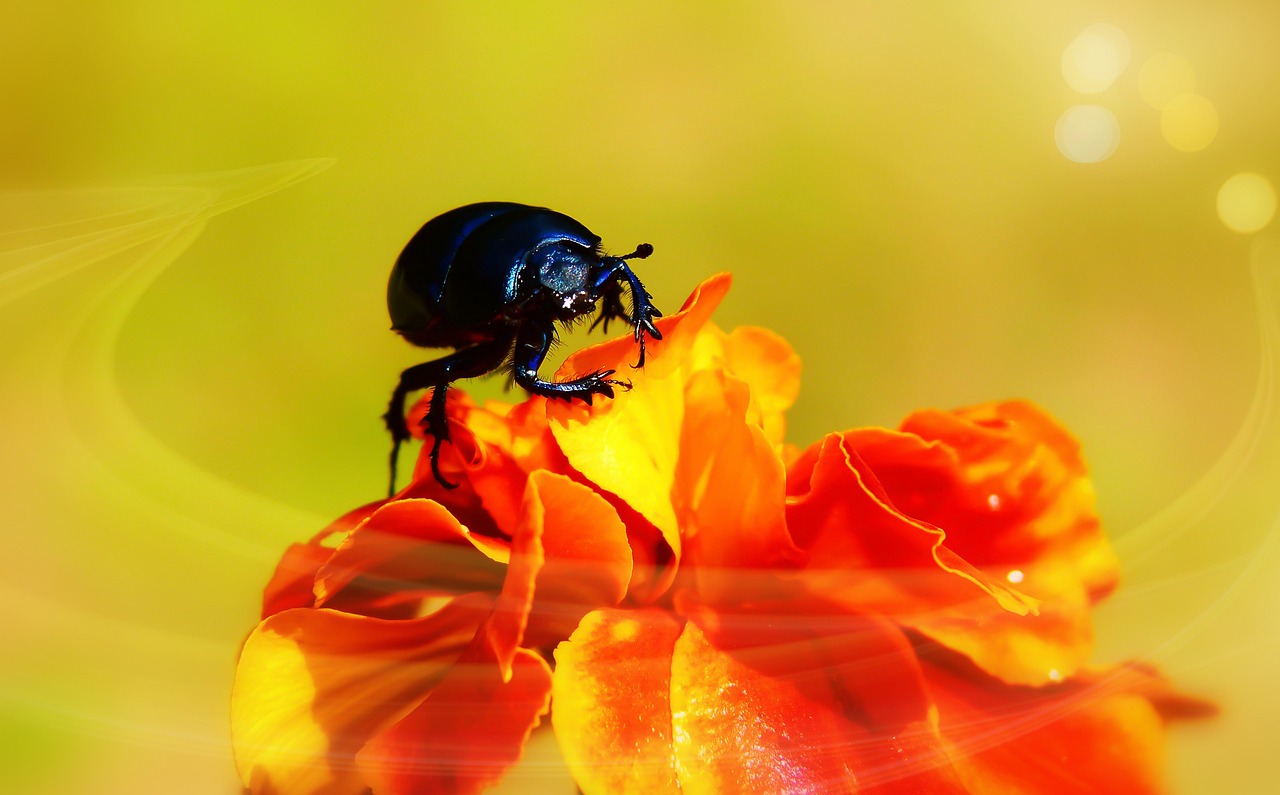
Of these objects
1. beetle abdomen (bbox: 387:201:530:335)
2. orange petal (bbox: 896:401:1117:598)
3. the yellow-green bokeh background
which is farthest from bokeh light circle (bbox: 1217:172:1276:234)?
beetle abdomen (bbox: 387:201:530:335)

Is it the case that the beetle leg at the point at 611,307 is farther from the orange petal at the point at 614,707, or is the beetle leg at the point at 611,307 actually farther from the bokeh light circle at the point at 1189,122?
the bokeh light circle at the point at 1189,122

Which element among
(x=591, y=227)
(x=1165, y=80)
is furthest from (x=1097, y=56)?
(x=591, y=227)

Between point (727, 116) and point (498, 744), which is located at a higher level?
point (727, 116)

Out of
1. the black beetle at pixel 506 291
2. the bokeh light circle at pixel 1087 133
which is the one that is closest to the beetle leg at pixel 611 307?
the black beetle at pixel 506 291

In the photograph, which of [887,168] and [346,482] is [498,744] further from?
[887,168]

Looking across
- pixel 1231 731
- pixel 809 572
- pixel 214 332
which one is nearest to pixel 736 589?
pixel 809 572

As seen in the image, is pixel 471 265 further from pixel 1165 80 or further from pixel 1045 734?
pixel 1165 80
